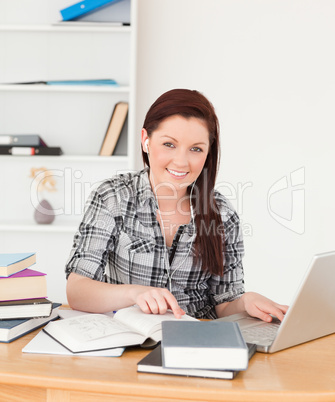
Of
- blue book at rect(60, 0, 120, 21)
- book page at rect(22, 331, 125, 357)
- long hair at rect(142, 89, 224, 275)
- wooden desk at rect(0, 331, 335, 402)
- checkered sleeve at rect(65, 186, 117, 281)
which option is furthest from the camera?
blue book at rect(60, 0, 120, 21)

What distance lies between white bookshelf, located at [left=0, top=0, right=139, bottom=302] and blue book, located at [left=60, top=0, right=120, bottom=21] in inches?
5.0

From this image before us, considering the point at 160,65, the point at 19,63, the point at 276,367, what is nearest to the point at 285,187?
the point at 160,65

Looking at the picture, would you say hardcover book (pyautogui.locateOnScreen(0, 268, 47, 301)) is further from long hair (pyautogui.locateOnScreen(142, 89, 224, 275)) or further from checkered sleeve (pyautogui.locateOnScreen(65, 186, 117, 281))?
long hair (pyautogui.locateOnScreen(142, 89, 224, 275))

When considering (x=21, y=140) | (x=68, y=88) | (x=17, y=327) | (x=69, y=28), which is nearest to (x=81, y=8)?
(x=69, y=28)

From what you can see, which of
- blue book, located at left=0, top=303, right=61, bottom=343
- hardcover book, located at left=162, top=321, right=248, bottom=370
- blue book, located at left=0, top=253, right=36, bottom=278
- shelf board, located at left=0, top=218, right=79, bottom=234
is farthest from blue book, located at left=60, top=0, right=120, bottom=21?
hardcover book, located at left=162, top=321, right=248, bottom=370

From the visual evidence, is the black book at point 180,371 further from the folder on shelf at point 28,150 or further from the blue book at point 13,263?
the folder on shelf at point 28,150

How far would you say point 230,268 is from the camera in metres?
1.76

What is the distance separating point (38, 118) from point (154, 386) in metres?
2.63

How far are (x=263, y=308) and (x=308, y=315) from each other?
0.76ft

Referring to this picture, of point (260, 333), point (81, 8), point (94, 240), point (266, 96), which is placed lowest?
point (260, 333)

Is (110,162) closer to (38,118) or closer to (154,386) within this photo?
(38,118)

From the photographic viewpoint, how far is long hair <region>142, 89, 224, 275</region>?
1.68m

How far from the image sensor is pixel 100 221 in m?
1.66

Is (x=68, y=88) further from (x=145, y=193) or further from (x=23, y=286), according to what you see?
(x=23, y=286)
